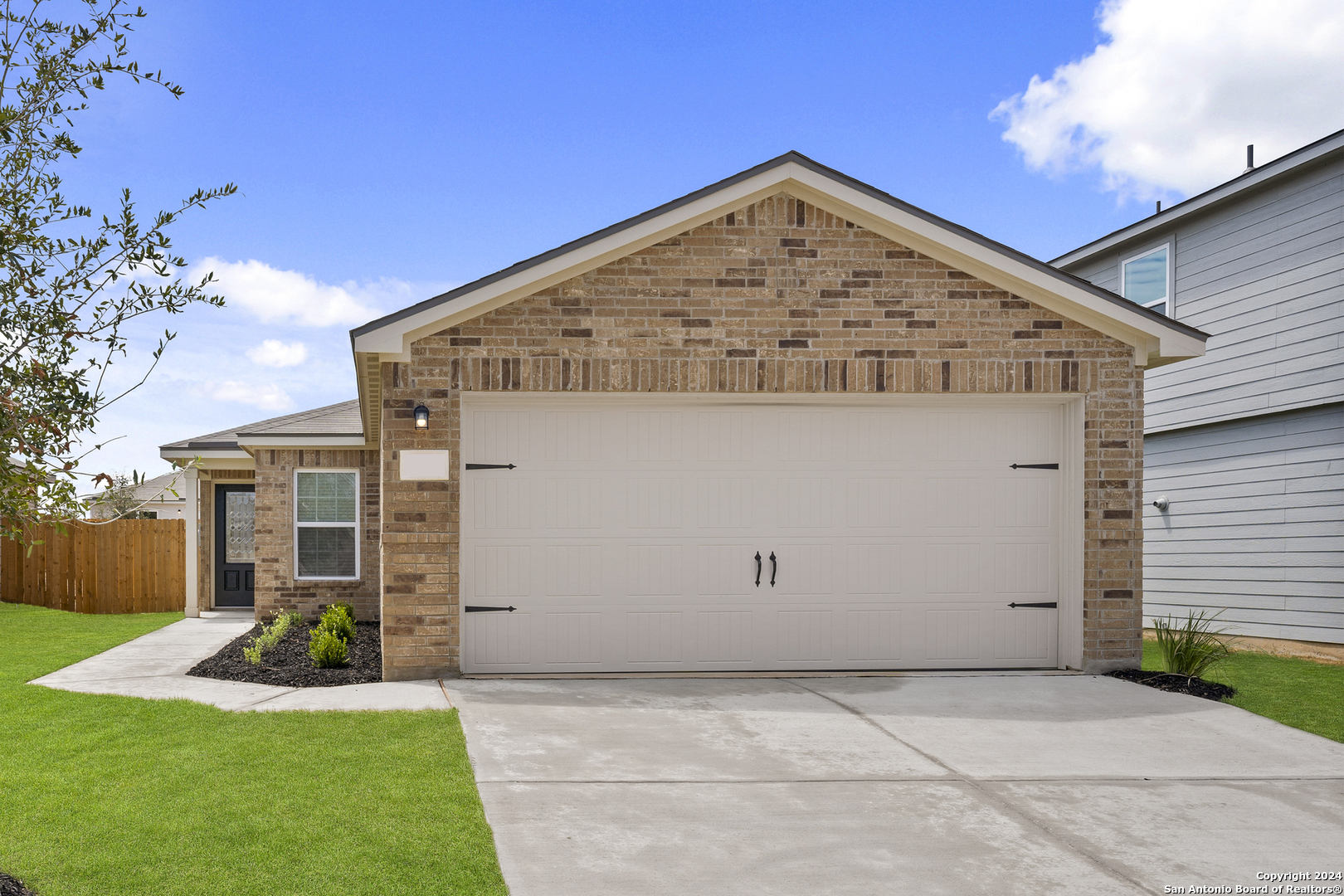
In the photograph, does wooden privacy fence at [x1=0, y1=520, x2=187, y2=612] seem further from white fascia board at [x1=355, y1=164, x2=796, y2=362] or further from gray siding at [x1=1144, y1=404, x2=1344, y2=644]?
gray siding at [x1=1144, y1=404, x2=1344, y2=644]

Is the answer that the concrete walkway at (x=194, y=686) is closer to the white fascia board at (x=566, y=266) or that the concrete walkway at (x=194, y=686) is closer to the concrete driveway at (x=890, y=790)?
the concrete driveway at (x=890, y=790)

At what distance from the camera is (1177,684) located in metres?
8.98

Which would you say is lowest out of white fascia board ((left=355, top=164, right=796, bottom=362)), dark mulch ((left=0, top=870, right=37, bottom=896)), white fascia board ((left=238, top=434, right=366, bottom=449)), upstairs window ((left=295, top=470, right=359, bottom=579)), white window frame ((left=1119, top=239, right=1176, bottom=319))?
dark mulch ((left=0, top=870, right=37, bottom=896))

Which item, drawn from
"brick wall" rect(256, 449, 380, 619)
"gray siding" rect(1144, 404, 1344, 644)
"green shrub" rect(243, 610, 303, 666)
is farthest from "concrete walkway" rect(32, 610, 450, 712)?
"gray siding" rect(1144, 404, 1344, 644)

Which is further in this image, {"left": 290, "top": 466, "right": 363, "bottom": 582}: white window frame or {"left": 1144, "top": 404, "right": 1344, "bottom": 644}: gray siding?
{"left": 290, "top": 466, "right": 363, "bottom": 582}: white window frame

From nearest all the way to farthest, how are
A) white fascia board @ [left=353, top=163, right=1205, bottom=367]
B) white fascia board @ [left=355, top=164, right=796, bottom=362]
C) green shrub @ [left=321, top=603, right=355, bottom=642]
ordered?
1. white fascia board @ [left=355, top=164, right=796, bottom=362]
2. white fascia board @ [left=353, top=163, right=1205, bottom=367]
3. green shrub @ [left=321, top=603, right=355, bottom=642]

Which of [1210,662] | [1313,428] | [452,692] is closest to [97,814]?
[452,692]

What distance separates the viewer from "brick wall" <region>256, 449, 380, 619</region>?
14.6m

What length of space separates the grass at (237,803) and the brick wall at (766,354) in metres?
1.89

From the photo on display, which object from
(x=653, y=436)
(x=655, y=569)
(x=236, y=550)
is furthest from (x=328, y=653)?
(x=236, y=550)

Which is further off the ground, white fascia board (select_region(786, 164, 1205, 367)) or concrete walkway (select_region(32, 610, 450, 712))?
white fascia board (select_region(786, 164, 1205, 367))

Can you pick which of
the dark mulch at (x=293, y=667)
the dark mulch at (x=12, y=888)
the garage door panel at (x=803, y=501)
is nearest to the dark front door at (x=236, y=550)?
the dark mulch at (x=293, y=667)

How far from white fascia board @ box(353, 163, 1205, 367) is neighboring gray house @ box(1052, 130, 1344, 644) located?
13.1ft

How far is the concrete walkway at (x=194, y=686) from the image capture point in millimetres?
7867
